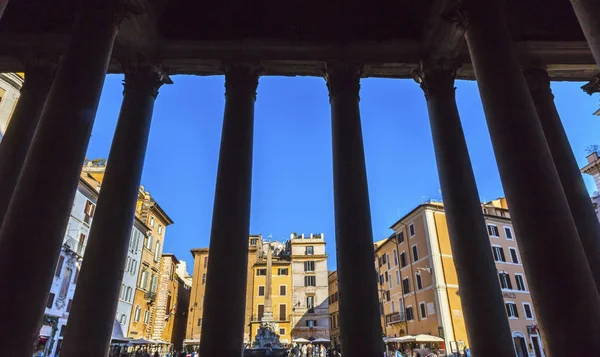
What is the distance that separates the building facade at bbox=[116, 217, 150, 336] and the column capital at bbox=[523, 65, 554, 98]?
34.1 metres

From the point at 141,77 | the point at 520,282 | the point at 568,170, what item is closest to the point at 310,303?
the point at 520,282

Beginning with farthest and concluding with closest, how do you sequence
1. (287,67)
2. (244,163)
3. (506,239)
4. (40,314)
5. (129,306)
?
(506,239)
(129,306)
(287,67)
(244,163)
(40,314)

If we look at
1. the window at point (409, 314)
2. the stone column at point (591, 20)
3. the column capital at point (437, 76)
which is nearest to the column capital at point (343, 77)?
the column capital at point (437, 76)

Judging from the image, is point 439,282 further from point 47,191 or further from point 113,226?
point 47,191

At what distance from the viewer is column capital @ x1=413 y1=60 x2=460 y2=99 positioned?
36.1 ft

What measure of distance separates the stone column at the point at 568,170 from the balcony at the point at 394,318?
37.8 meters

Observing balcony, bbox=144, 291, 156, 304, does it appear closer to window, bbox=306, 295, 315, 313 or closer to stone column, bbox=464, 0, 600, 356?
window, bbox=306, 295, 315, 313

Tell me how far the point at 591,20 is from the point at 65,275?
32.7 metres

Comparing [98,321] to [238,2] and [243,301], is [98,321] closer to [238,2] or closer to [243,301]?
[243,301]

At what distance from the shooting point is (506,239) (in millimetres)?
42219

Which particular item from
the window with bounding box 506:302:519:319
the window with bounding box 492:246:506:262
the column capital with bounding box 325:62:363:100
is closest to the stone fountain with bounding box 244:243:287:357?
the column capital with bounding box 325:62:363:100

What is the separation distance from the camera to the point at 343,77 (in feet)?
36.0

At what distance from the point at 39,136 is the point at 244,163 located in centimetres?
431

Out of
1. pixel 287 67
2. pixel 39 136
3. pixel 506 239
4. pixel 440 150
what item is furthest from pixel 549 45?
pixel 506 239
